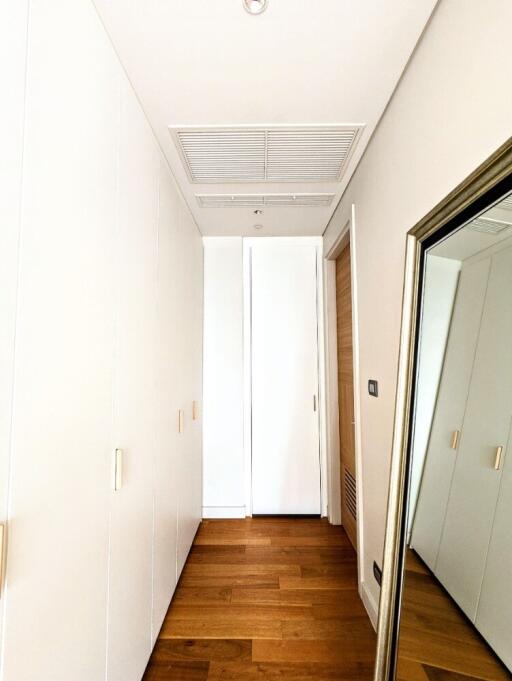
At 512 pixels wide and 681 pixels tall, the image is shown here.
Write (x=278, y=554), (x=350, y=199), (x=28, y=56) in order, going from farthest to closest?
(x=278, y=554) < (x=350, y=199) < (x=28, y=56)

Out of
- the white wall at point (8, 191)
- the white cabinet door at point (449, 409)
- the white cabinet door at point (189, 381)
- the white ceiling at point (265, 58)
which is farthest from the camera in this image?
the white cabinet door at point (189, 381)

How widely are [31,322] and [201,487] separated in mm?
2442

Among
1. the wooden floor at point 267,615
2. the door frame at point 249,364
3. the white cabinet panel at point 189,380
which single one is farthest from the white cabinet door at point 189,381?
the door frame at point 249,364

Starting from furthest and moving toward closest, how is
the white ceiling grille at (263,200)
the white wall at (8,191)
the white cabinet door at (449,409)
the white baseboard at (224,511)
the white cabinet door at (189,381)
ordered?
the white baseboard at (224,511)
the white ceiling grille at (263,200)
the white cabinet door at (189,381)
the white cabinet door at (449,409)
the white wall at (8,191)

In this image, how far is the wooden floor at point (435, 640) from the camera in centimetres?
82

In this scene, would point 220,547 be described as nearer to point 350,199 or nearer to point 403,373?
point 403,373

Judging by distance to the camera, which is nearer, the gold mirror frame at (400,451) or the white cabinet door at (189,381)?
the gold mirror frame at (400,451)

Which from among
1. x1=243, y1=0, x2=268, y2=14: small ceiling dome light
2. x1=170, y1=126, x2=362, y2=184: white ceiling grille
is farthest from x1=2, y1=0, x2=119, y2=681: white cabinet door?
x1=170, y1=126, x2=362, y2=184: white ceiling grille

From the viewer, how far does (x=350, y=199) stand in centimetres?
207

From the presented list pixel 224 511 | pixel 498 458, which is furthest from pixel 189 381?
pixel 498 458

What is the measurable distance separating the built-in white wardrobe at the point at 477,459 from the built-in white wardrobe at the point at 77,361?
1.06m

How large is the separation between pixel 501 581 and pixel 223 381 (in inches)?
91.4

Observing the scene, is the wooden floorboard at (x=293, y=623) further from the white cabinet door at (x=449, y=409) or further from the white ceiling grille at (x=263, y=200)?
the white ceiling grille at (x=263, y=200)

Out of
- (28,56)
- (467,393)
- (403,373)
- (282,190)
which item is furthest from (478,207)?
(282,190)
